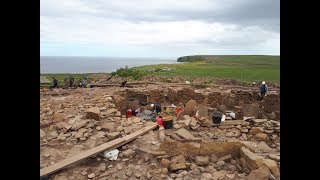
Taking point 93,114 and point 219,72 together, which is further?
point 219,72

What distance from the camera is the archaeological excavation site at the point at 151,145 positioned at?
7180 mm

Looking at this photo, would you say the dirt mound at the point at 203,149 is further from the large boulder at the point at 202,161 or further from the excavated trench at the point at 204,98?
the excavated trench at the point at 204,98

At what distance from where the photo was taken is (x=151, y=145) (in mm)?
8742

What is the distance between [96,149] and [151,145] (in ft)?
5.61

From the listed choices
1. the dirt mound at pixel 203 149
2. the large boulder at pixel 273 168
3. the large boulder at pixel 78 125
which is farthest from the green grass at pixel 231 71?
the large boulder at pixel 78 125

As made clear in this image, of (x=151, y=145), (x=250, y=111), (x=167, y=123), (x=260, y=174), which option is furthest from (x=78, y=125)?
(x=250, y=111)

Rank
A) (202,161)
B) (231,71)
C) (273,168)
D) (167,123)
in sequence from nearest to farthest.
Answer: (273,168) → (202,161) → (167,123) → (231,71)

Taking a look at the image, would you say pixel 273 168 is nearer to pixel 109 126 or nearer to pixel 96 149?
pixel 96 149

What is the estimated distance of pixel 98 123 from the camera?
32.9 ft

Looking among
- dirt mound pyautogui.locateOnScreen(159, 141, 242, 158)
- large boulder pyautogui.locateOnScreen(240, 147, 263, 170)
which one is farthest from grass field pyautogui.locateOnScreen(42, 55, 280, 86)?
large boulder pyautogui.locateOnScreen(240, 147, 263, 170)

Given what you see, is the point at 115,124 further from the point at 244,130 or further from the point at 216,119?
the point at 244,130

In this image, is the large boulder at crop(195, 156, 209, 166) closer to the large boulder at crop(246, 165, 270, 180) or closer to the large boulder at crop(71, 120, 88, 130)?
the large boulder at crop(246, 165, 270, 180)
